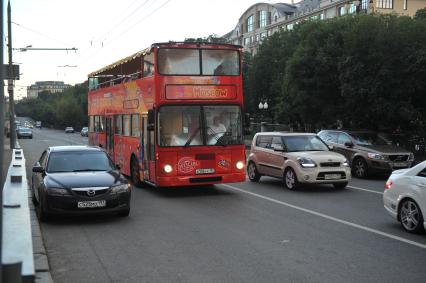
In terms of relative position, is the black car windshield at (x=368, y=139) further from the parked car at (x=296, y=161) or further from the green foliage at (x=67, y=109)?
the green foliage at (x=67, y=109)

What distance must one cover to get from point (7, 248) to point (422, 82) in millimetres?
20696

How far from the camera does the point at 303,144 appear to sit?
15.8m

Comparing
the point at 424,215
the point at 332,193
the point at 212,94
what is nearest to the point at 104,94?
the point at 212,94

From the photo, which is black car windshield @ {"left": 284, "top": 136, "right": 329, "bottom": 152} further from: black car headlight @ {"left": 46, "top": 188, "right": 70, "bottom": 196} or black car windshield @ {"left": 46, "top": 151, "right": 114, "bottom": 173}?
black car headlight @ {"left": 46, "top": 188, "right": 70, "bottom": 196}

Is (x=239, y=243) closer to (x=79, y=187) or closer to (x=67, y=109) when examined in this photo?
(x=79, y=187)

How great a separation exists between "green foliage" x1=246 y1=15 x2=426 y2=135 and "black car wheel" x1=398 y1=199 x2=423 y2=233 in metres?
13.8

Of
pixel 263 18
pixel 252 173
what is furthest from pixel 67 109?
pixel 252 173

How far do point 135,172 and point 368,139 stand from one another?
28.8 ft

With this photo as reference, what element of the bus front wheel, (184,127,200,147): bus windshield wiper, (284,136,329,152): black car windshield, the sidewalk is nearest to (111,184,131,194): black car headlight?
the sidewalk

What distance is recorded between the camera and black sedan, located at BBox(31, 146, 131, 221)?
31.5 ft

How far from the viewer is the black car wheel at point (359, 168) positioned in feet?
59.7

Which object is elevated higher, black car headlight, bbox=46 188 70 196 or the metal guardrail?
the metal guardrail

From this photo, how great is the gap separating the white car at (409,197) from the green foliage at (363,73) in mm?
13513

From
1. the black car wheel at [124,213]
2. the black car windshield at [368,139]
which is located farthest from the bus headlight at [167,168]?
the black car windshield at [368,139]
